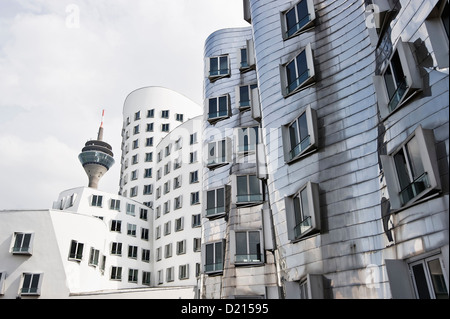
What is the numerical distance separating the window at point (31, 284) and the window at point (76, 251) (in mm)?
2892

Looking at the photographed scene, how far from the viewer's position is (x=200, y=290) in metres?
21.9

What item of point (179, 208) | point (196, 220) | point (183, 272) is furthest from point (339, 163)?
point (179, 208)

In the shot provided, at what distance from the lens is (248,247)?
18844 millimetres

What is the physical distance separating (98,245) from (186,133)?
17063 millimetres

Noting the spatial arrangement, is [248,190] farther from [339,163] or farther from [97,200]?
[97,200]

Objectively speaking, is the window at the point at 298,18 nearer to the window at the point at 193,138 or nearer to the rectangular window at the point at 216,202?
the rectangular window at the point at 216,202

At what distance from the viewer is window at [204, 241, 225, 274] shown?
20.7 metres

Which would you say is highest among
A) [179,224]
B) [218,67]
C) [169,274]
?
[218,67]

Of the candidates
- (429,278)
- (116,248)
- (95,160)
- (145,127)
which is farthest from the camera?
(95,160)

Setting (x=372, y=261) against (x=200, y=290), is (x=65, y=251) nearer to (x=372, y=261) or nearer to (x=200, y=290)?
(x=200, y=290)

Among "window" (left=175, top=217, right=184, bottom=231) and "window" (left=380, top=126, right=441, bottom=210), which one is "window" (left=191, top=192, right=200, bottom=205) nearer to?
"window" (left=175, top=217, right=184, bottom=231)

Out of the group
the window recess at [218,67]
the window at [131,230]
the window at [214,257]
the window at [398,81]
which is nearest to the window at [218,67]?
the window recess at [218,67]

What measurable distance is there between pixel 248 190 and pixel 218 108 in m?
7.13
